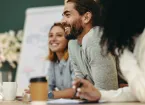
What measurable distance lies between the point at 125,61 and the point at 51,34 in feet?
3.35

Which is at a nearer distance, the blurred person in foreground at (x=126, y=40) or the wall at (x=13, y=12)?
the blurred person in foreground at (x=126, y=40)

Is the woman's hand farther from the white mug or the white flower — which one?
the white flower

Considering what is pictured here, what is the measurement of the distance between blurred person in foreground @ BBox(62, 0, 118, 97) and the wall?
0.86 m

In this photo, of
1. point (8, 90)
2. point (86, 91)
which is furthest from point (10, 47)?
point (86, 91)

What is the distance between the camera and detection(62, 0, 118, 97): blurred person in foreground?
1864mm

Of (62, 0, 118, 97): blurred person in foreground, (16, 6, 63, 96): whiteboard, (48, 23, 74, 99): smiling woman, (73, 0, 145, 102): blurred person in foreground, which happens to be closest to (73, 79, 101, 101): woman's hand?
(73, 0, 145, 102): blurred person in foreground

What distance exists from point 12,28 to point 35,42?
0.32 metres

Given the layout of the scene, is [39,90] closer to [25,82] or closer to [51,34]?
[51,34]

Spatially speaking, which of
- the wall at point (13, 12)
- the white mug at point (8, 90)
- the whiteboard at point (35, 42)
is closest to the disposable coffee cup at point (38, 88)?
the white mug at point (8, 90)

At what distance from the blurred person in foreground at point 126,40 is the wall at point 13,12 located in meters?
1.41

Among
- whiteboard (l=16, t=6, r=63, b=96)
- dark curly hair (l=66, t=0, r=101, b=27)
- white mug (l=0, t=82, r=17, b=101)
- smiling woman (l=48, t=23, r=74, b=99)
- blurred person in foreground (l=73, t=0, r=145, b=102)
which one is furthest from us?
whiteboard (l=16, t=6, r=63, b=96)

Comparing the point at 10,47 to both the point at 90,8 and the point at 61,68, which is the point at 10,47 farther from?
the point at 90,8

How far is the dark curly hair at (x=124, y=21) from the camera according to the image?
4.75 feet

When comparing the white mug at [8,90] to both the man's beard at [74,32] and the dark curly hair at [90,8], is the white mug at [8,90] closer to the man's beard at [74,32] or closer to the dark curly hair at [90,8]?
the man's beard at [74,32]
